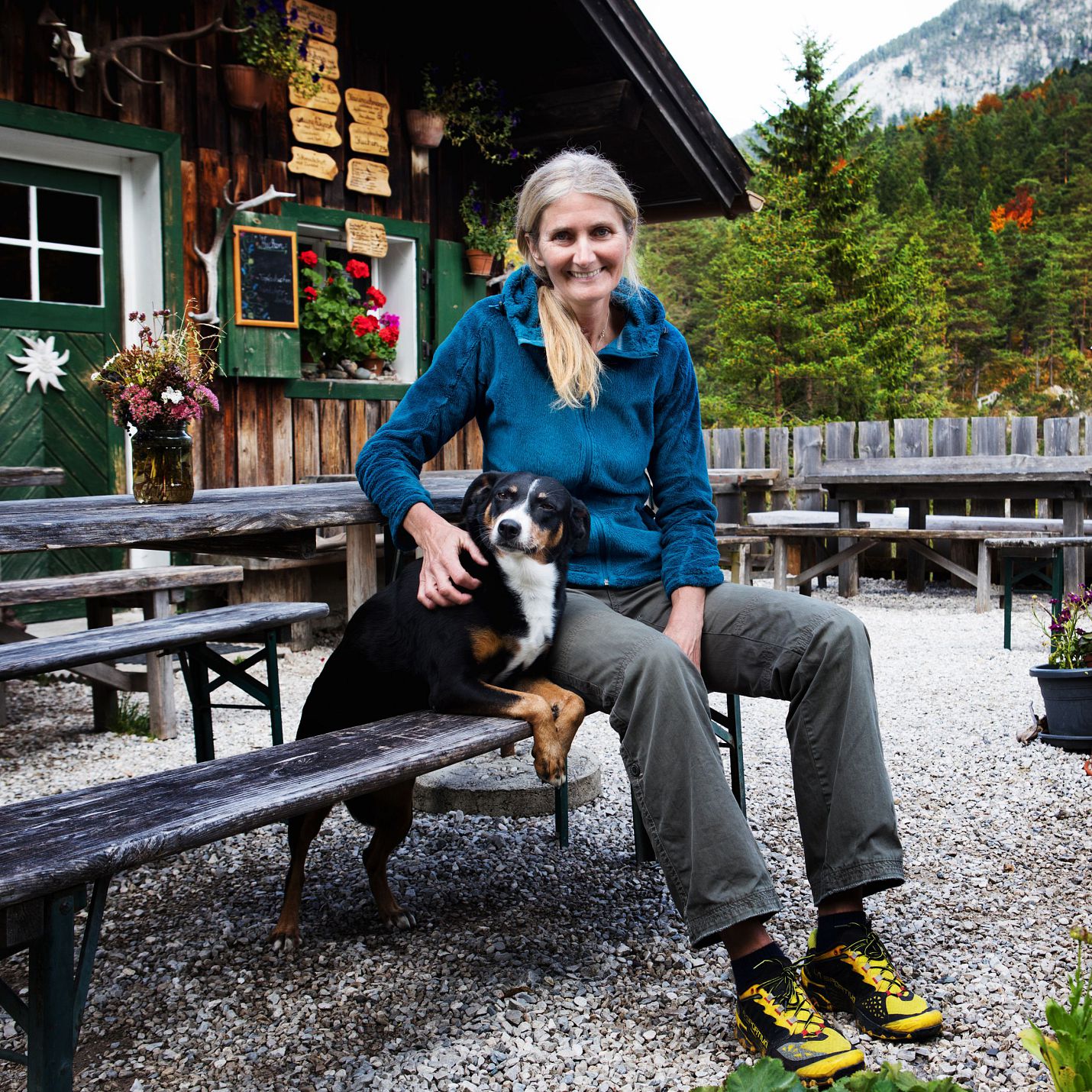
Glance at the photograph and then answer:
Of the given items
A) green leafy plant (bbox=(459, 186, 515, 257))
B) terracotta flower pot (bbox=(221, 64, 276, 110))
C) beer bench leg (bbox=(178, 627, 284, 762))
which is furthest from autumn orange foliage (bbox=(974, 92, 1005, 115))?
beer bench leg (bbox=(178, 627, 284, 762))

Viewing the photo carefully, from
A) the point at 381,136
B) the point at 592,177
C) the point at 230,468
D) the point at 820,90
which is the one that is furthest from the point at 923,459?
the point at 820,90

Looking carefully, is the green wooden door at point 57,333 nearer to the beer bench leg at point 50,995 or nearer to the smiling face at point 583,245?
the smiling face at point 583,245

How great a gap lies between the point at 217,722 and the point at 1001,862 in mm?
3747

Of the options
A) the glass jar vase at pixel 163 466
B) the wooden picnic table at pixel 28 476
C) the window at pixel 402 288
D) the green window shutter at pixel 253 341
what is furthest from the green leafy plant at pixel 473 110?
the glass jar vase at pixel 163 466

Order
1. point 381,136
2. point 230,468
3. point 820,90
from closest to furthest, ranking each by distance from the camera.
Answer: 1. point 230,468
2. point 381,136
3. point 820,90

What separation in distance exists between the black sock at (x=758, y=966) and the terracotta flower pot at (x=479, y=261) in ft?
22.6

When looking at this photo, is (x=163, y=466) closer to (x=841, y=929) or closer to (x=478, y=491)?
(x=478, y=491)

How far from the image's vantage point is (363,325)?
24.8ft

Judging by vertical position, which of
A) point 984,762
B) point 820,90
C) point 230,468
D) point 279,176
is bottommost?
point 984,762

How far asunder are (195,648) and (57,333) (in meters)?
3.69

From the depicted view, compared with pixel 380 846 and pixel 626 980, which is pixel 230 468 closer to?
pixel 380 846

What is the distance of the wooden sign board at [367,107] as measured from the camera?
24.4ft

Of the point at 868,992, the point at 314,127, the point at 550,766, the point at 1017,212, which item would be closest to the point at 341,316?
the point at 314,127

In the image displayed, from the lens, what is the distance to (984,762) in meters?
4.52
